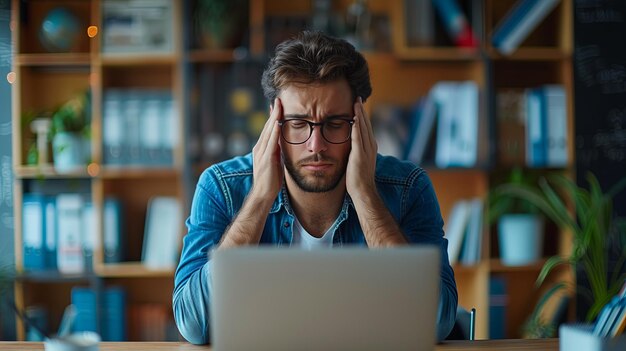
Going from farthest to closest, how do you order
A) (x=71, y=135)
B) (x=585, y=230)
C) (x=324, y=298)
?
1. (x=71, y=135)
2. (x=585, y=230)
3. (x=324, y=298)

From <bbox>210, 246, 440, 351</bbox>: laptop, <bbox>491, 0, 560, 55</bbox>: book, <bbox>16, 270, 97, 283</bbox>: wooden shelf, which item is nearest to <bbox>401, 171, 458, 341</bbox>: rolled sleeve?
<bbox>210, 246, 440, 351</bbox>: laptop

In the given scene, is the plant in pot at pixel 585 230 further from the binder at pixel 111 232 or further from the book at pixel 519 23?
the binder at pixel 111 232

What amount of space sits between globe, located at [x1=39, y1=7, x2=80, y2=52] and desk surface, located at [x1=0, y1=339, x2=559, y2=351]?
2053 mm

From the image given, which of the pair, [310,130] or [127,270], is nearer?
[310,130]

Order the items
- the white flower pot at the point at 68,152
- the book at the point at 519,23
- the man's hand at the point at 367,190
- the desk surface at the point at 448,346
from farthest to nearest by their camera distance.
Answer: the white flower pot at the point at 68,152 → the book at the point at 519,23 → the man's hand at the point at 367,190 → the desk surface at the point at 448,346

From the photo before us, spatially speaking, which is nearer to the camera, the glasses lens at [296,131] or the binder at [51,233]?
the glasses lens at [296,131]

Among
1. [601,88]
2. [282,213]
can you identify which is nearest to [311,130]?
[282,213]

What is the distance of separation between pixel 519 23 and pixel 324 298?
2.41 meters

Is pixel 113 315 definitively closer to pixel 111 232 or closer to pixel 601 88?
pixel 111 232

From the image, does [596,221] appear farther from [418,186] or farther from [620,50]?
[418,186]

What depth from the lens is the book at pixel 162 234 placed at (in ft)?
11.0

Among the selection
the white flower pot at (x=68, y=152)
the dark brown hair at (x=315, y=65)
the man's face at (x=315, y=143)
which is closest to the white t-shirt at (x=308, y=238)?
the man's face at (x=315, y=143)

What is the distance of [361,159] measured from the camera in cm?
194

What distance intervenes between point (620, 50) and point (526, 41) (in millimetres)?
407
